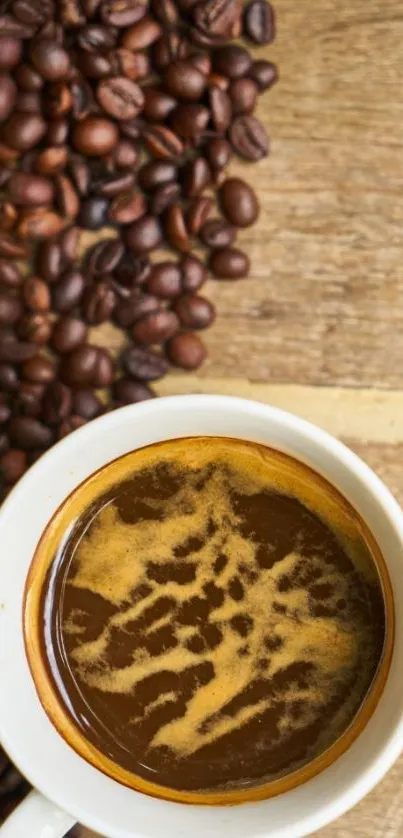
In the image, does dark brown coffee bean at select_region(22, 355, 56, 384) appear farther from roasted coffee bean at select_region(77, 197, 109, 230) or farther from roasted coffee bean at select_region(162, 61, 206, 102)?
roasted coffee bean at select_region(162, 61, 206, 102)

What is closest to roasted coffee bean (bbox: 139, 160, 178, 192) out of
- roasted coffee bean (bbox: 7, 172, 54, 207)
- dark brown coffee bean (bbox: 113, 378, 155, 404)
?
roasted coffee bean (bbox: 7, 172, 54, 207)

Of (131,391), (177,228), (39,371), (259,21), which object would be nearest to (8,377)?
(39,371)

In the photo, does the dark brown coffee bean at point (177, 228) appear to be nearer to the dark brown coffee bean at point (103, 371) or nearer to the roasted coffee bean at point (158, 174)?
the roasted coffee bean at point (158, 174)

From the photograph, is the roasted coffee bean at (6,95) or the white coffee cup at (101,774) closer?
the white coffee cup at (101,774)

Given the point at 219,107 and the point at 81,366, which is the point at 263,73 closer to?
the point at 219,107

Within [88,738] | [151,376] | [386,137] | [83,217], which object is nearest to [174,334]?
[151,376]

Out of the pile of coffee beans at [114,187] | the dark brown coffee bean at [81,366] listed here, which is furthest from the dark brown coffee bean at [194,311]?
the dark brown coffee bean at [81,366]

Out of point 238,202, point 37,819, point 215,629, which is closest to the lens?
point 37,819

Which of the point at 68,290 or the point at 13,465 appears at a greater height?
the point at 68,290
